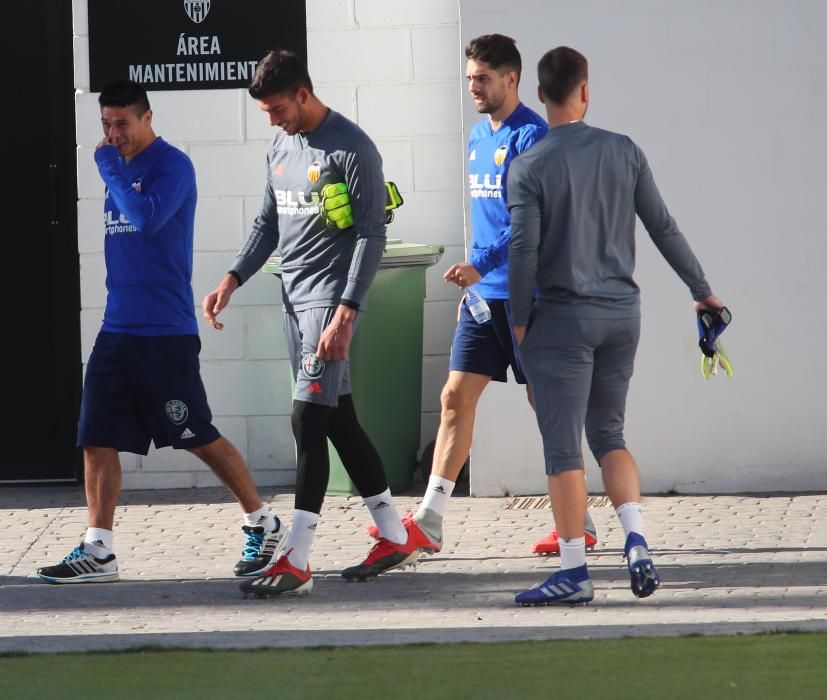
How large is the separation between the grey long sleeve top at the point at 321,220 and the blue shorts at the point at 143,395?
569 millimetres

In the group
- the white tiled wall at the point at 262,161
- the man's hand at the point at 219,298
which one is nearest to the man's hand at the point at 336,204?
the man's hand at the point at 219,298

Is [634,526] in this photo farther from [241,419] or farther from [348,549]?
[241,419]

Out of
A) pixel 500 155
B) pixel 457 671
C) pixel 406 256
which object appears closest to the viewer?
pixel 457 671

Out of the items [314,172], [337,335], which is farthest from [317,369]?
[314,172]

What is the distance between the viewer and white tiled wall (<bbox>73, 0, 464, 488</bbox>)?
29.2 feet

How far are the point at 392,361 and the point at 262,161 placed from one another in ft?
4.30

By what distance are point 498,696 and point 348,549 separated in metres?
2.60

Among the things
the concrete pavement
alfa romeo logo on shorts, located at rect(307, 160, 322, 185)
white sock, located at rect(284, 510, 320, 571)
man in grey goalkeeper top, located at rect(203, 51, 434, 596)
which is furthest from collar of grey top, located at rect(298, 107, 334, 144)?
the concrete pavement

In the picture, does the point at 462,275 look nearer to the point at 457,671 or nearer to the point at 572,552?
the point at 572,552

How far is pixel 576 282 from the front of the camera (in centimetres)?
585

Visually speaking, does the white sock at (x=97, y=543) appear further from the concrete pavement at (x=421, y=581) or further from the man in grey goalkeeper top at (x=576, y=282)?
the man in grey goalkeeper top at (x=576, y=282)

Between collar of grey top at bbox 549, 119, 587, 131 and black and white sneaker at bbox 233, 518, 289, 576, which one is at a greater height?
collar of grey top at bbox 549, 119, 587, 131

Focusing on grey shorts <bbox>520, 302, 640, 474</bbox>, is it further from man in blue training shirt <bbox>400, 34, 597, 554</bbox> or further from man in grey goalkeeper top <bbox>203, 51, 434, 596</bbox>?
man in grey goalkeeper top <bbox>203, 51, 434, 596</bbox>

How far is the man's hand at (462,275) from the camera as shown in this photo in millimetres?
6180
